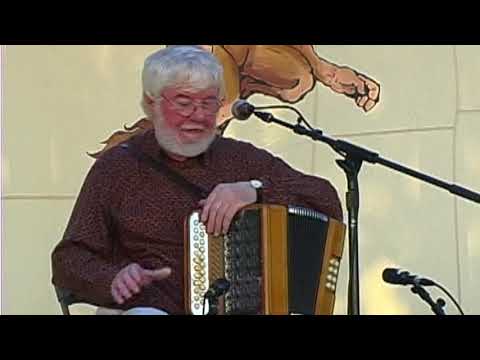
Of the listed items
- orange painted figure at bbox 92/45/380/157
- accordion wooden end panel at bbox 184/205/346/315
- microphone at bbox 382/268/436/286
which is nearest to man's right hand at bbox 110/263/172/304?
accordion wooden end panel at bbox 184/205/346/315

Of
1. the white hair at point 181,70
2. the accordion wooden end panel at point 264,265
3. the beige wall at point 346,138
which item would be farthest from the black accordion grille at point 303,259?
the white hair at point 181,70

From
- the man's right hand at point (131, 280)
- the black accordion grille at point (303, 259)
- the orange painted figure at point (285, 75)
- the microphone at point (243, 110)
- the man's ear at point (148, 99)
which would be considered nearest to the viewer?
the black accordion grille at point (303, 259)

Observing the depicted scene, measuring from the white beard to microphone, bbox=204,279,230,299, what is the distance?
56 cm

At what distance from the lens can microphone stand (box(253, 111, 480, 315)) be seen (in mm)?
4414

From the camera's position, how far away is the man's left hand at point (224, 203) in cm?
438

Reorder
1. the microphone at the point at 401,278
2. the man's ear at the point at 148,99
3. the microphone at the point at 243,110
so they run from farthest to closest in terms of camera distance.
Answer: the man's ear at the point at 148,99 < the microphone at the point at 243,110 < the microphone at the point at 401,278

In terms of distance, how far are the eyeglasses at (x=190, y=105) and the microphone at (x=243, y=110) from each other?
9cm

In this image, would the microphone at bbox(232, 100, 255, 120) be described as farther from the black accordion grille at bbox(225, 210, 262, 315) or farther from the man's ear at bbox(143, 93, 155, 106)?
the black accordion grille at bbox(225, 210, 262, 315)

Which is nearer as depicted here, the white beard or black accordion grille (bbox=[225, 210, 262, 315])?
black accordion grille (bbox=[225, 210, 262, 315])

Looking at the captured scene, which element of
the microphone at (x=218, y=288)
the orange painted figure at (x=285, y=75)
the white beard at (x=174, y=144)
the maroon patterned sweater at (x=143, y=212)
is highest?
the orange painted figure at (x=285, y=75)

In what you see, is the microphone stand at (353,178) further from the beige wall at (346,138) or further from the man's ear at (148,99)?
the man's ear at (148,99)
